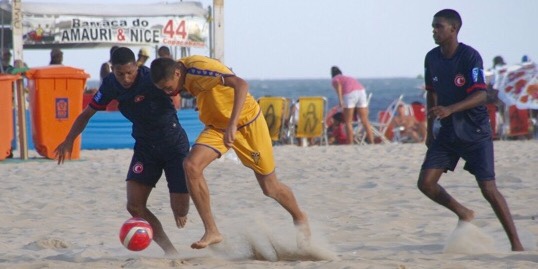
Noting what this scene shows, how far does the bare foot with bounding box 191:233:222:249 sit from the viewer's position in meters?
5.77

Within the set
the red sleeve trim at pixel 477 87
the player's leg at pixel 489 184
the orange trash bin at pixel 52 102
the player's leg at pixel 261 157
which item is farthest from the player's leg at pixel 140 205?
the orange trash bin at pixel 52 102

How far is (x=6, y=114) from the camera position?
13.9 meters

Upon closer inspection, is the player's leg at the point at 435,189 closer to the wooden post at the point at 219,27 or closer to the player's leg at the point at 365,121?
the wooden post at the point at 219,27

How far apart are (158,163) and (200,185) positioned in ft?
1.96

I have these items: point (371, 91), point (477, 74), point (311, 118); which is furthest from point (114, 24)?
point (371, 91)

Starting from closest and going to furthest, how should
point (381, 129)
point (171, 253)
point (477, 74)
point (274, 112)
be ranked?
point (477, 74)
point (171, 253)
point (274, 112)
point (381, 129)

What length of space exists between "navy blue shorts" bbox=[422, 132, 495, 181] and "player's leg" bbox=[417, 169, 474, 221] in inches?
1.6

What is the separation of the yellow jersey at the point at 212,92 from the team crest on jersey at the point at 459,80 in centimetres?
130

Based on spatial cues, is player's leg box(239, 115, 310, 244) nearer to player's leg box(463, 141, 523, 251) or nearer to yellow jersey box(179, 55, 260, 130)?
yellow jersey box(179, 55, 260, 130)

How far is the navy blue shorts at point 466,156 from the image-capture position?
6.31m

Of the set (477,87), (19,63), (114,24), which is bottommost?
(19,63)

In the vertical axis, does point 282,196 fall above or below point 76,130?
below

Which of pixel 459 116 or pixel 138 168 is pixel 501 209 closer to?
pixel 459 116

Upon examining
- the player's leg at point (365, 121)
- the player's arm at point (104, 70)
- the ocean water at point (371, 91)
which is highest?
the player's arm at point (104, 70)
